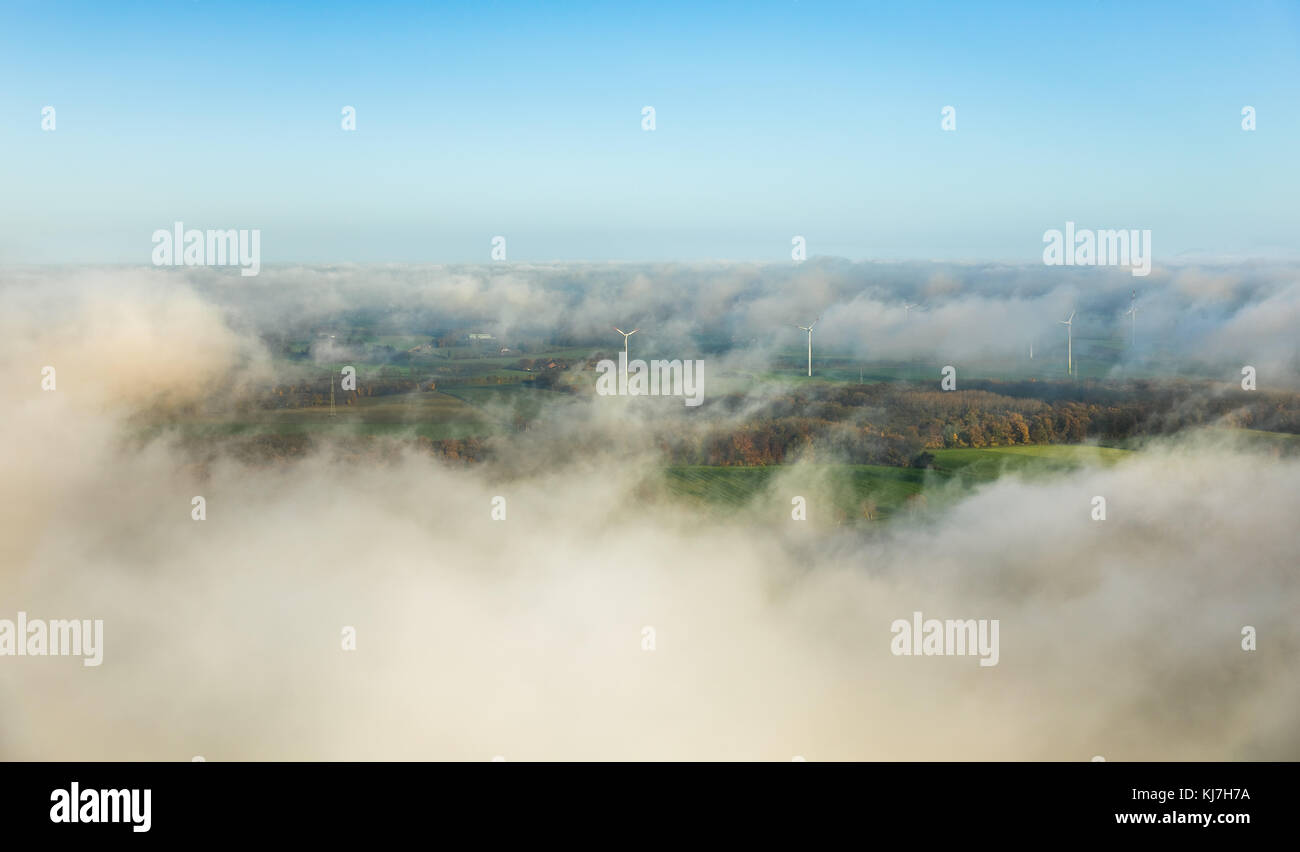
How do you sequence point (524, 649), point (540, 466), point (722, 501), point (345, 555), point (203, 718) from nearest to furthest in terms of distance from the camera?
point (203, 718)
point (524, 649)
point (345, 555)
point (722, 501)
point (540, 466)

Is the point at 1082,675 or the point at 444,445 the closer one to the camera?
the point at 1082,675

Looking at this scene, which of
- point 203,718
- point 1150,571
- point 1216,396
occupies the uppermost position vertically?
point 1216,396

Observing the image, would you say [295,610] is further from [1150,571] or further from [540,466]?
[1150,571]

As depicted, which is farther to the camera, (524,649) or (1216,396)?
(1216,396)

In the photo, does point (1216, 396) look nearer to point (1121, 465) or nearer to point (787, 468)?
point (1121, 465)

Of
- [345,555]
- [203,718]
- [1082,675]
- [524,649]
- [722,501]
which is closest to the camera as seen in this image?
[203,718]

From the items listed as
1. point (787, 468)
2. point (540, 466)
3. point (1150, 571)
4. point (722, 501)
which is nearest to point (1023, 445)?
point (1150, 571)

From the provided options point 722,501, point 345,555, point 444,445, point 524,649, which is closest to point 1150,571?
point 722,501

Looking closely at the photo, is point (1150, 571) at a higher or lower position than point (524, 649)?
higher

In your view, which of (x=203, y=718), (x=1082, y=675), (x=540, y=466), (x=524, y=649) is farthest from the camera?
(x=540, y=466)
